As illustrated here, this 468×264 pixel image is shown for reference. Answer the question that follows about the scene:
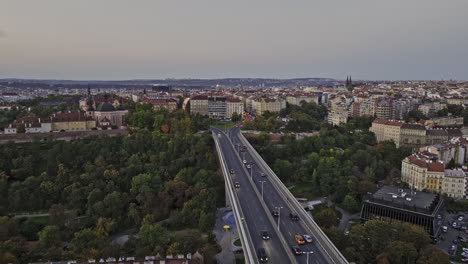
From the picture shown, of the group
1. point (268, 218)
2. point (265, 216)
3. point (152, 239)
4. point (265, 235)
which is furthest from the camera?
point (152, 239)

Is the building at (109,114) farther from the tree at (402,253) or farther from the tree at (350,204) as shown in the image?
the tree at (402,253)

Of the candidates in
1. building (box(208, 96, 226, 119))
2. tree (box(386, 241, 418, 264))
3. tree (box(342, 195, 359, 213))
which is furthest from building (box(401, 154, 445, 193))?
building (box(208, 96, 226, 119))

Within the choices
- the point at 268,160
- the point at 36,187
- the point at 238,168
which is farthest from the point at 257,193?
the point at 36,187

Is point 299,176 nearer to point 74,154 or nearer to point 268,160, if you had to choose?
point 268,160

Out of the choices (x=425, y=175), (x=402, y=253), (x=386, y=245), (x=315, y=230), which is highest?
(x=315, y=230)

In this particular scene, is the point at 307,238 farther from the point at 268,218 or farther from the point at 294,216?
the point at 268,218

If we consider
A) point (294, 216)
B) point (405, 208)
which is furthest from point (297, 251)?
point (405, 208)
